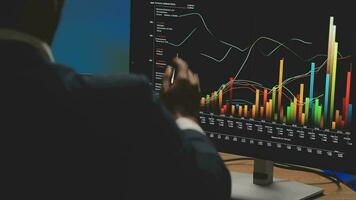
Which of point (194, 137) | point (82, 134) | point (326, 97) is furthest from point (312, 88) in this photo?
point (82, 134)

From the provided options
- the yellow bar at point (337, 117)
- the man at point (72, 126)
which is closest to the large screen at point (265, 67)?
the yellow bar at point (337, 117)

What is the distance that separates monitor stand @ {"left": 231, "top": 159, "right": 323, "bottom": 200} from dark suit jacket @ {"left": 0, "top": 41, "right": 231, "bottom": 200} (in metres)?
0.56

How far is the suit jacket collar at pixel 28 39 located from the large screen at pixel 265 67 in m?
0.71

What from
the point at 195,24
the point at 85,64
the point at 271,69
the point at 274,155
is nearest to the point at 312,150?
the point at 274,155

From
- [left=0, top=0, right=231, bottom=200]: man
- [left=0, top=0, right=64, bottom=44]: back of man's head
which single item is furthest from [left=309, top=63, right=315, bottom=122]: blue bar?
[left=0, top=0, right=64, bottom=44]: back of man's head

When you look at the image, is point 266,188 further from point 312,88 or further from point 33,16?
point 33,16

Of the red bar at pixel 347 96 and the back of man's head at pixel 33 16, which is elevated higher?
the back of man's head at pixel 33 16

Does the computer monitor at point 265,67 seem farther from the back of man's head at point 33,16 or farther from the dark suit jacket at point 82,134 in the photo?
the back of man's head at point 33,16

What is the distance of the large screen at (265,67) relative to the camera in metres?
1.53

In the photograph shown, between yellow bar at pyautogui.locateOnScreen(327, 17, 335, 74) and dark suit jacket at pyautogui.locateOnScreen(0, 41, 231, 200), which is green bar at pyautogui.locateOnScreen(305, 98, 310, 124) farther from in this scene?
dark suit jacket at pyautogui.locateOnScreen(0, 41, 231, 200)

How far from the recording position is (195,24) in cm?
170

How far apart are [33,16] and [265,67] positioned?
74 cm

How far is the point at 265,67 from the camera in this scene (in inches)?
63.6

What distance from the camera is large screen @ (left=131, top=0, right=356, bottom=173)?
1534mm
